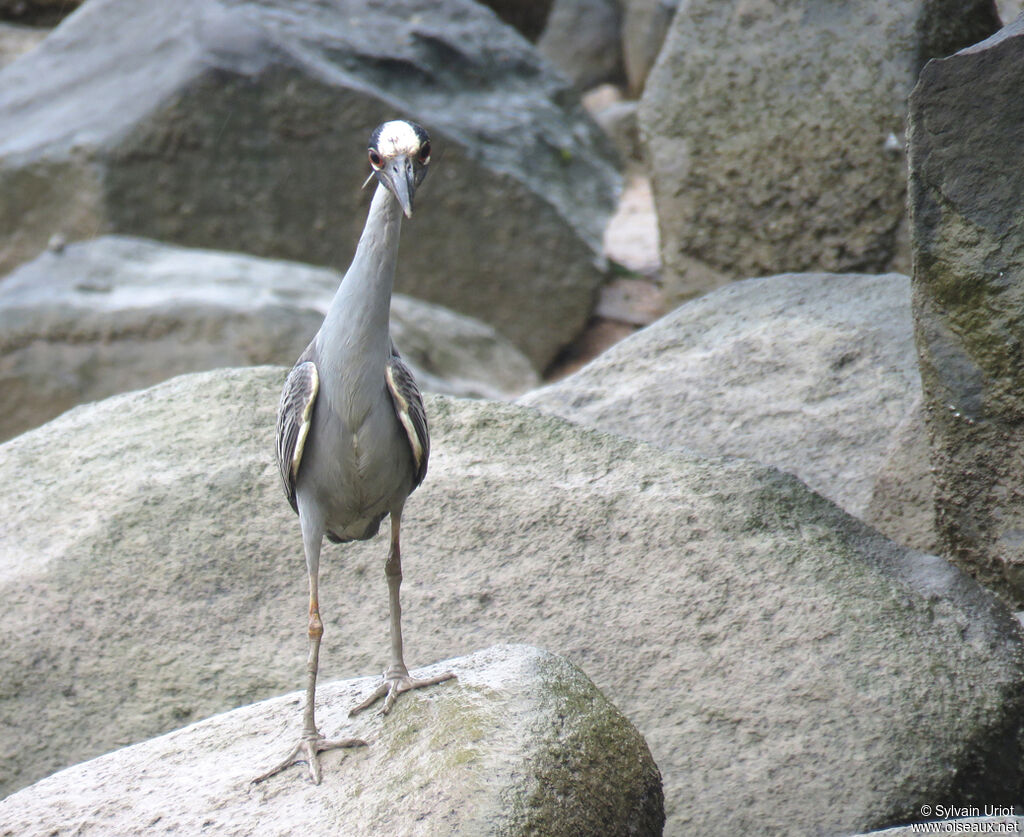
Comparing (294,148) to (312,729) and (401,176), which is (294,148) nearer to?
(401,176)

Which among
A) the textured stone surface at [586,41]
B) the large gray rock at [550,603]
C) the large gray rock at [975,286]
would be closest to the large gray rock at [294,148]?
the large gray rock at [550,603]

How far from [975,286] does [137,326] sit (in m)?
5.10

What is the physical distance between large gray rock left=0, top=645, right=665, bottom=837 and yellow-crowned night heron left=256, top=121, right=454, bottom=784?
11cm

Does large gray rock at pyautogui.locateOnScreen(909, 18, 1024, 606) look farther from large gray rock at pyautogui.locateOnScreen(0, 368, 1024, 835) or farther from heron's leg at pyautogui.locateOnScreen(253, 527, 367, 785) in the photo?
heron's leg at pyautogui.locateOnScreen(253, 527, 367, 785)

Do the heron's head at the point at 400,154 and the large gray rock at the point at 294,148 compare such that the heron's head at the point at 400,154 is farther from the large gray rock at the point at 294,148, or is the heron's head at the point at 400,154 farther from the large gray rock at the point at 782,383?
the large gray rock at the point at 294,148

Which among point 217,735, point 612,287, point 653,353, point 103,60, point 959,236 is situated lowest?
point 612,287

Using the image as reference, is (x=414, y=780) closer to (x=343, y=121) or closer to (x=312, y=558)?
(x=312, y=558)

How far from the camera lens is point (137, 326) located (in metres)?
7.44

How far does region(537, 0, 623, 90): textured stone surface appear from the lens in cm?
2361

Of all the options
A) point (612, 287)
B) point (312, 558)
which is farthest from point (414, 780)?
point (612, 287)

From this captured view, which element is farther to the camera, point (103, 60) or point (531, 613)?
point (103, 60)

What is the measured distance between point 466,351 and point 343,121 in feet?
7.11

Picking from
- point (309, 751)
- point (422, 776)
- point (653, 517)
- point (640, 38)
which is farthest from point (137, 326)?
point (640, 38)

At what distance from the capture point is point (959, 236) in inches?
160
